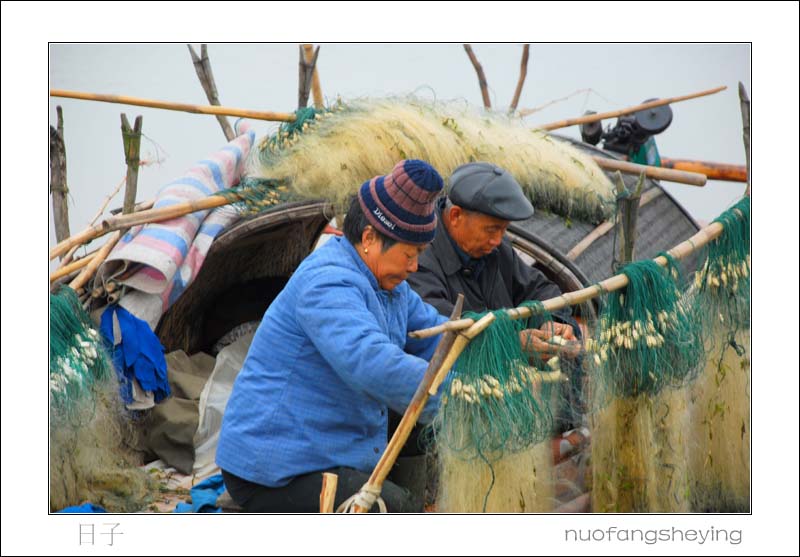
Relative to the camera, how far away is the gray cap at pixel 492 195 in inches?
180

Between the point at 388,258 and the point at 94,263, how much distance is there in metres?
2.38

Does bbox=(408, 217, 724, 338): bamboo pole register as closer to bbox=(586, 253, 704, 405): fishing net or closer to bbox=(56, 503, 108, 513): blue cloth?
bbox=(586, 253, 704, 405): fishing net

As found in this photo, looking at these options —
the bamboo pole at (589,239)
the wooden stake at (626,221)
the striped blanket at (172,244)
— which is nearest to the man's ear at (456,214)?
the wooden stake at (626,221)

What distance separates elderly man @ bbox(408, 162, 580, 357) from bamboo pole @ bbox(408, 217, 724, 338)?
67cm

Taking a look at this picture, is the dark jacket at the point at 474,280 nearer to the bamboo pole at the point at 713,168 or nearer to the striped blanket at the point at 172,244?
the striped blanket at the point at 172,244

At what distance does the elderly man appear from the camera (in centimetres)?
460

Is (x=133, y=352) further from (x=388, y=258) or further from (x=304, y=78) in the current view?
(x=388, y=258)

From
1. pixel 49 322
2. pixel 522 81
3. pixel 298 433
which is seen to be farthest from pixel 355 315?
pixel 522 81

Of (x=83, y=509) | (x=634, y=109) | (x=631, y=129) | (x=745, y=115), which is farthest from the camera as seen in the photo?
(x=631, y=129)

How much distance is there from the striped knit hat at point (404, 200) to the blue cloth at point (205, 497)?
1682mm

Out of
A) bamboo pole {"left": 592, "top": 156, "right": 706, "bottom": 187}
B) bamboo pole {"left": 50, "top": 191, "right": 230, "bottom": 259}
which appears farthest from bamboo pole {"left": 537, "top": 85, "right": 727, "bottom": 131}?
bamboo pole {"left": 50, "top": 191, "right": 230, "bottom": 259}

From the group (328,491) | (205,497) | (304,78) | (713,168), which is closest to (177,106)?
(304,78)

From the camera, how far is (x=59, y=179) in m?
5.59

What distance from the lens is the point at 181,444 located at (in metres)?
5.70
